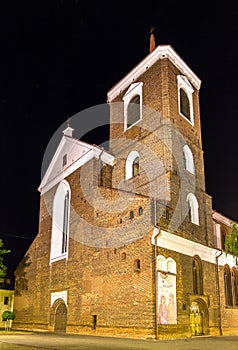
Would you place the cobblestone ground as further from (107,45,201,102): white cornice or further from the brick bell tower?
(107,45,201,102): white cornice

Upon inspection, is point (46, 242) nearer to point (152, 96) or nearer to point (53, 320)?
point (53, 320)

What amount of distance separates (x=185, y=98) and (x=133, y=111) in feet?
12.2

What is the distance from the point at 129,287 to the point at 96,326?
3345 millimetres

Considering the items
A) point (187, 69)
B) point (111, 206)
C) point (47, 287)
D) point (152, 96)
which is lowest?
point (47, 287)

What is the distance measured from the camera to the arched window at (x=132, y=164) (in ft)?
77.5

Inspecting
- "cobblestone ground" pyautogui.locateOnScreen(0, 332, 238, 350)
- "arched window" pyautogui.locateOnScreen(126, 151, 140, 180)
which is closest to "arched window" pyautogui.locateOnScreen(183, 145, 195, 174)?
"arched window" pyautogui.locateOnScreen(126, 151, 140, 180)

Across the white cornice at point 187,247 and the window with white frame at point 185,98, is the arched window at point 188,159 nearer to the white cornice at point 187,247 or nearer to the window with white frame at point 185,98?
the window with white frame at point 185,98

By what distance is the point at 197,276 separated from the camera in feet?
66.9

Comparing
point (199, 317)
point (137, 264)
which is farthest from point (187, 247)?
point (199, 317)

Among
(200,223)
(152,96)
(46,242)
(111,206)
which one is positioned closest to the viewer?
(111,206)

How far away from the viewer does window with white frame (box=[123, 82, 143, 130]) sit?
82.2 ft

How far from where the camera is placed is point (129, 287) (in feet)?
58.1

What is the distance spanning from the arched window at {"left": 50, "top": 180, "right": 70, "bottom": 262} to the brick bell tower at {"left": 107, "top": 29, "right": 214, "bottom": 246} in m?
3.82

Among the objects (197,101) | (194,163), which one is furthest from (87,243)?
(197,101)
